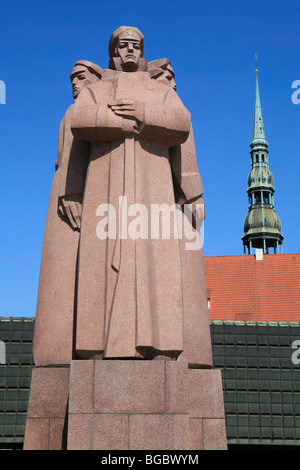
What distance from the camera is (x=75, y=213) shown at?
8.44 meters

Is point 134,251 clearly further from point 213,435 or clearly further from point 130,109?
point 213,435

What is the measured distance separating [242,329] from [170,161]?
13.2 metres

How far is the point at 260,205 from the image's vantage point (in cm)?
8569

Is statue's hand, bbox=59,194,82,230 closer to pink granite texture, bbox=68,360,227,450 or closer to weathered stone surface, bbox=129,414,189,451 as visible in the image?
pink granite texture, bbox=68,360,227,450

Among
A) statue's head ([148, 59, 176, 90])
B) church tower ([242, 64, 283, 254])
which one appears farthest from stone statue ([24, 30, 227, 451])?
church tower ([242, 64, 283, 254])

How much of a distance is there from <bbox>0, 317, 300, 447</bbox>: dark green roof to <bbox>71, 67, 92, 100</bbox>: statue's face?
1107 cm

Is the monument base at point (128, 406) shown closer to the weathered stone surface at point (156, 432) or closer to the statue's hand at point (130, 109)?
the weathered stone surface at point (156, 432)

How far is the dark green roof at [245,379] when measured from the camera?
18797 millimetres

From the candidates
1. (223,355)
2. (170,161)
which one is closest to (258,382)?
(223,355)

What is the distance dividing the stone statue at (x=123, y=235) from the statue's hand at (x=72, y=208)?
13 mm

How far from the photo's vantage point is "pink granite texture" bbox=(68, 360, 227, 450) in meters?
6.81

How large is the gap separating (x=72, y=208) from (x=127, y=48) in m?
2.25

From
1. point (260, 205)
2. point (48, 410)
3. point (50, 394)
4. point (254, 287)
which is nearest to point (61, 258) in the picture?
point (50, 394)
